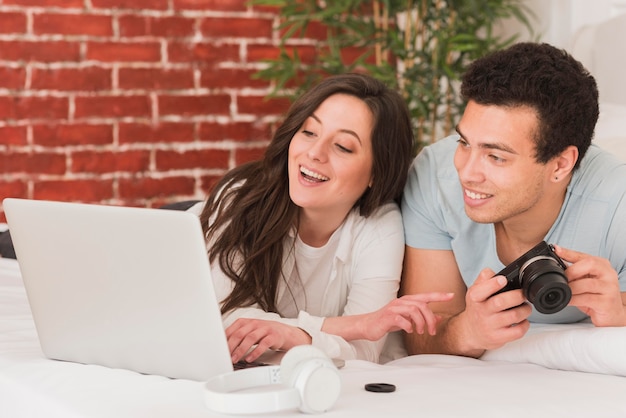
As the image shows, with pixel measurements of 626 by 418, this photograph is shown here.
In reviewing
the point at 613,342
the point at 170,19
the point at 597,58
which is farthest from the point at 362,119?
the point at 170,19

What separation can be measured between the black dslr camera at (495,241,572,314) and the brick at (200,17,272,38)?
2.06 meters

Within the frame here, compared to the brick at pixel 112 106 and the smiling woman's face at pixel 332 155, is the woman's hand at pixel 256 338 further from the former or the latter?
the brick at pixel 112 106

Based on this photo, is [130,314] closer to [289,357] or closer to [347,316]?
[289,357]

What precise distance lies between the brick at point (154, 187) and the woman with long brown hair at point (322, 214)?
1.23m

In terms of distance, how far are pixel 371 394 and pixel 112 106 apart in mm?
2093

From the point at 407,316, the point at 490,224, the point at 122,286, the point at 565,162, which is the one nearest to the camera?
the point at 122,286

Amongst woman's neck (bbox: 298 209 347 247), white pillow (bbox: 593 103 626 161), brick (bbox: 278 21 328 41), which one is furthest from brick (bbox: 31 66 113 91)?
white pillow (bbox: 593 103 626 161)

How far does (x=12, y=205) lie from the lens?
1328 mm

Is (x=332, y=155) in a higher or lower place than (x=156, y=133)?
higher

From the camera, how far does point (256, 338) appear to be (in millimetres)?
1522

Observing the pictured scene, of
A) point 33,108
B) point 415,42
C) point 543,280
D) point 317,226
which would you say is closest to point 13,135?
point 33,108

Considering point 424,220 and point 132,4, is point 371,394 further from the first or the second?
point 132,4

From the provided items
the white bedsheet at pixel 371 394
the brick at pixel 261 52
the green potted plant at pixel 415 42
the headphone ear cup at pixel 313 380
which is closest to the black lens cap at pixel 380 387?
the white bedsheet at pixel 371 394

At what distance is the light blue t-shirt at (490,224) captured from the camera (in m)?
1.69
